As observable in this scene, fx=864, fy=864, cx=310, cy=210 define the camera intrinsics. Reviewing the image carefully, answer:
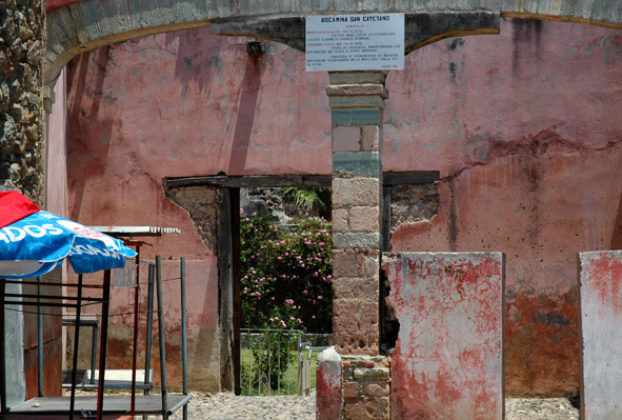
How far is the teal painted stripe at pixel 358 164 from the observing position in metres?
7.38

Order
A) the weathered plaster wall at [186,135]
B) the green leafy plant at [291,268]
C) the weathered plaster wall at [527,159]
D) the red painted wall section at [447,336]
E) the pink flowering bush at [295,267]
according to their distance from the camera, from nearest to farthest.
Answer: the red painted wall section at [447,336]
the weathered plaster wall at [527,159]
the weathered plaster wall at [186,135]
the green leafy plant at [291,268]
the pink flowering bush at [295,267]

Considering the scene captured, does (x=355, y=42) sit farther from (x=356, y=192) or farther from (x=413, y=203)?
(x=413, y=203)

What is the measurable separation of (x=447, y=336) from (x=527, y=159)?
10.1ft

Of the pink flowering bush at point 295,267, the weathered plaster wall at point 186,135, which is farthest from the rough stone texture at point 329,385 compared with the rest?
the pink flowering bush at point 295,267

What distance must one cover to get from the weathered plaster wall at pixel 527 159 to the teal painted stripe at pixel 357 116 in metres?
2.17

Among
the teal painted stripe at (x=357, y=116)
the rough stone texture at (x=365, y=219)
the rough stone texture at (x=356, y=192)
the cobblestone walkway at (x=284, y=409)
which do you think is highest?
the teal painted stripe at (x=357, y=116)

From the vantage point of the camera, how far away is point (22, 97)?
6.69m

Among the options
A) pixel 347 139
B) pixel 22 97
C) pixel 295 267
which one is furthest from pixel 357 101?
pixel 295 267

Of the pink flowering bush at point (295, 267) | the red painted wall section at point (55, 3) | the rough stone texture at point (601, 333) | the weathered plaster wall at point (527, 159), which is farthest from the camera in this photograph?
the pink flowering bush at point (295, 267)

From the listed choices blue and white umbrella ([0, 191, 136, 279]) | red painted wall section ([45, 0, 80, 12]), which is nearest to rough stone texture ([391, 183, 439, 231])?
red painted wall section ([45, 0, 80, 12])

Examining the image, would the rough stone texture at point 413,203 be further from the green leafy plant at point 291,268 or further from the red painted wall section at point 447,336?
the green leafy plant at point 291,268

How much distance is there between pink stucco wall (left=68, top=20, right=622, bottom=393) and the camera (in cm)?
920

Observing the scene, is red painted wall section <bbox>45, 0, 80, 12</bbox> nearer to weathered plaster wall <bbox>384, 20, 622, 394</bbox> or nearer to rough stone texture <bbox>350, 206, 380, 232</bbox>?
rough stone texture <bbox>350, 206, 380, 232</bbox>

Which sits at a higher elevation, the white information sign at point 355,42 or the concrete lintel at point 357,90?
the white information sign at point 355,42
